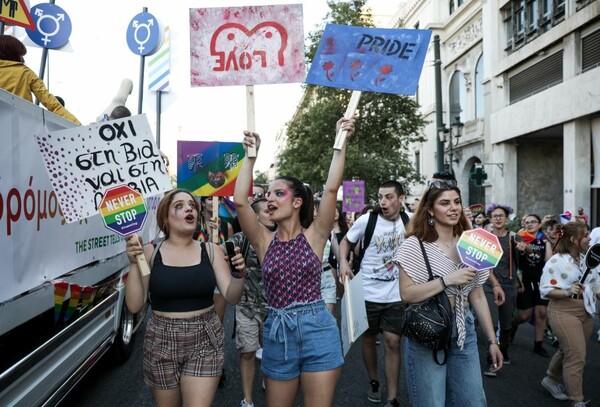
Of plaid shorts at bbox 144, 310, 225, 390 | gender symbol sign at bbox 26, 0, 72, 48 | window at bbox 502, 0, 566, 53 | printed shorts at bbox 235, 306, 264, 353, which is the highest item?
window at bbox 502, 0, 566, 53

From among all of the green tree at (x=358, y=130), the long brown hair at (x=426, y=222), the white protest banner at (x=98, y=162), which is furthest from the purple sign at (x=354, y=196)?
the white protest banner at (x=98, y=162)

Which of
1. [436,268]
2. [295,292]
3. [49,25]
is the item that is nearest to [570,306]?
[436,268]

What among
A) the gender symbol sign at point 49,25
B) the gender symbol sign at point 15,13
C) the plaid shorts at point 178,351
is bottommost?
the plaid shorts at point 178,351

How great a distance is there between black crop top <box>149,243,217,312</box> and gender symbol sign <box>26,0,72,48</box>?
4776mm

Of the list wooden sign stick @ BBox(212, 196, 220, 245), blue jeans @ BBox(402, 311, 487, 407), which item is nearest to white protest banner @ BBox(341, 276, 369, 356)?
blue jeans @ BBox(402, 311, 487, 407)

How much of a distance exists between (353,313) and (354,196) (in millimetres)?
12789

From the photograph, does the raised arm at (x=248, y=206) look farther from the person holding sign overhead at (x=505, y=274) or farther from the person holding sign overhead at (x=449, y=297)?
the person holding sign overhead at (x=505, y=274)

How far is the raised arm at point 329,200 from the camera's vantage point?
10.6 feet

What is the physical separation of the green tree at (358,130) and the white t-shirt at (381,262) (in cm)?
1898

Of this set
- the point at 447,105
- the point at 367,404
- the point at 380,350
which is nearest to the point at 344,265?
the point at 367,404

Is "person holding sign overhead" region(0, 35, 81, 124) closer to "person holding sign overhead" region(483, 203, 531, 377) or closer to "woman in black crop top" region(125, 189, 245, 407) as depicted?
"woman in black crop top" region(125, 189, 245, 407)

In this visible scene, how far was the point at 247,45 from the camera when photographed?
393 cm

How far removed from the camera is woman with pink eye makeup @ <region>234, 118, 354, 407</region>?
307 centimetres

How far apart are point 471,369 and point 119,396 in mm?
3501
